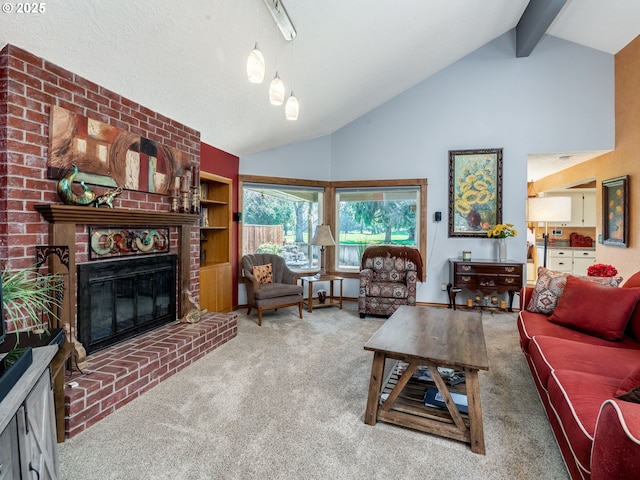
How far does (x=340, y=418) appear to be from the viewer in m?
2.08

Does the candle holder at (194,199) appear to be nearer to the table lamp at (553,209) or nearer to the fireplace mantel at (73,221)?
the fireplace mantel at (73,221)

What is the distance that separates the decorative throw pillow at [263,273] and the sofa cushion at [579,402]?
11.4ft

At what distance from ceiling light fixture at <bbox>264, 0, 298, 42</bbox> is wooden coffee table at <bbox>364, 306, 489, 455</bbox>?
236cm

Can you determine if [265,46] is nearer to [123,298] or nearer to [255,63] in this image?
[255,63]

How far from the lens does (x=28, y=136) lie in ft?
6.84

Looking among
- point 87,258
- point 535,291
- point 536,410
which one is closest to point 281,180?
point 87,258

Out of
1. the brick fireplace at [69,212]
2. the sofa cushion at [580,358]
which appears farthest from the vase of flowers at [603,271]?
the brick fireplace at [69,212]

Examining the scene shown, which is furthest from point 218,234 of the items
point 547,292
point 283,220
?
point 547,292

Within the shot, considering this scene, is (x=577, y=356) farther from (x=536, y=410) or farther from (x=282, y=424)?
(x=282, y=424)

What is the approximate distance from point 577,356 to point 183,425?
238cm

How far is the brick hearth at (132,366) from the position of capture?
1956 mm

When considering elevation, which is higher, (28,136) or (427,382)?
(28,136)

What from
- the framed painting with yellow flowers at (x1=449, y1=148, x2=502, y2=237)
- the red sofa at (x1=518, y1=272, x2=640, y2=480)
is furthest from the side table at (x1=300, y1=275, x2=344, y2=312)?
the red sofa at (x1=518, y1=272, x2=640, y2=480)

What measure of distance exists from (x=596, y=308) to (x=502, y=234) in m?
2.38
